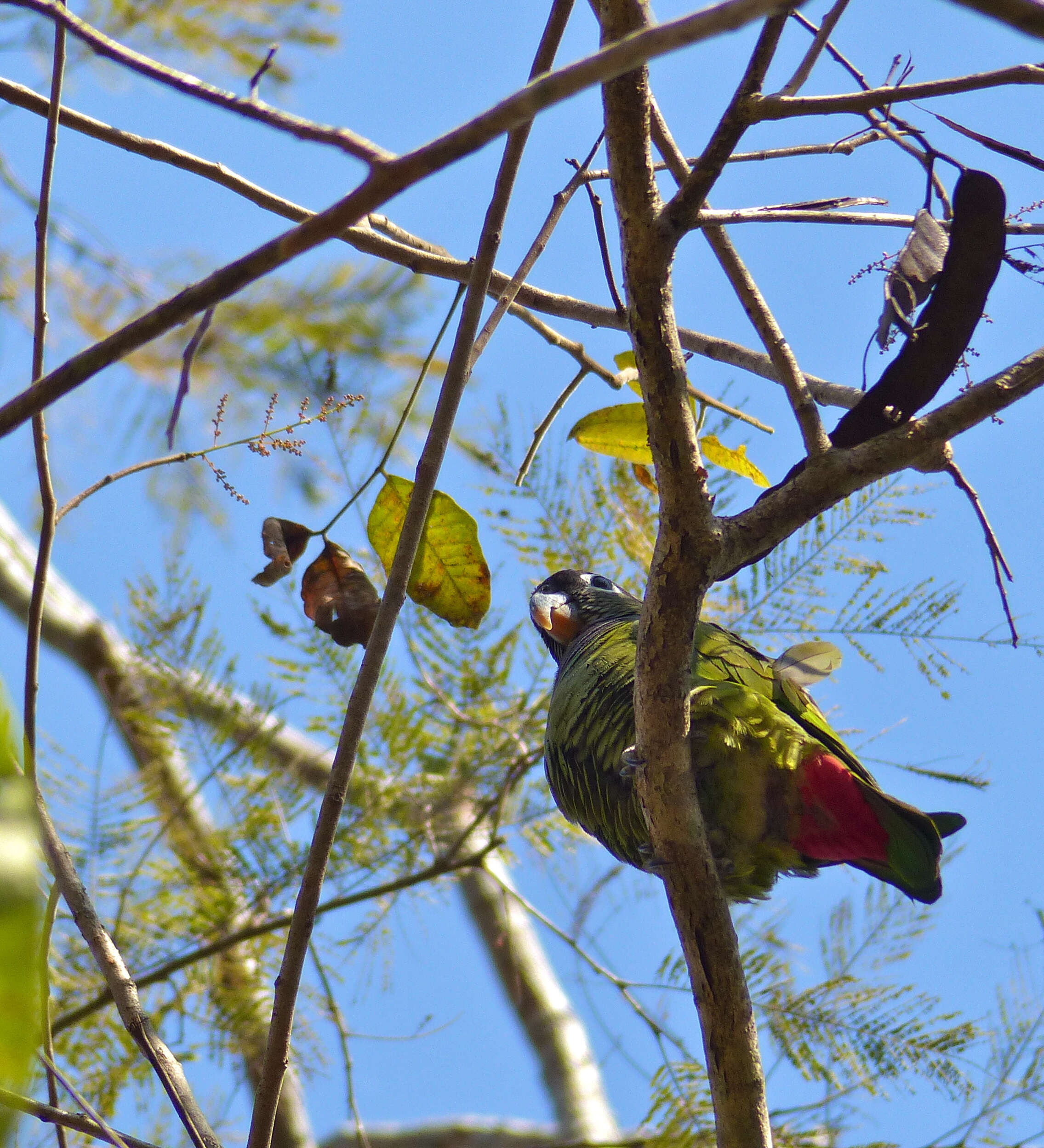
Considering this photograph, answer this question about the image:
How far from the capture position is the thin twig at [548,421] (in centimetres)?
142

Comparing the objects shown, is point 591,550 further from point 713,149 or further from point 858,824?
point 713,149

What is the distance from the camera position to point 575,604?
8.04ft

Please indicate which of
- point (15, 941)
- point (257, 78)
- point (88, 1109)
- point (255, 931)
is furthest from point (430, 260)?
point (255, 931)

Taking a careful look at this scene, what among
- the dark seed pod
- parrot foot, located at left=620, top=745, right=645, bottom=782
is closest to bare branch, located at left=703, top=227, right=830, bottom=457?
the dark seed pod

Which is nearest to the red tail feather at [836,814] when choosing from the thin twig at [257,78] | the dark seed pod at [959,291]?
the dark seed pod at [959,291]

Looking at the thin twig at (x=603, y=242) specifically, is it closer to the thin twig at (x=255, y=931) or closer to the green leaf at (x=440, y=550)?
the green leaf at (x=440, y=550)

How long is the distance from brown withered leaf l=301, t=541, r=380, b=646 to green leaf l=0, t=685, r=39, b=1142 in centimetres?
100

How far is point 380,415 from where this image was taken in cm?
236

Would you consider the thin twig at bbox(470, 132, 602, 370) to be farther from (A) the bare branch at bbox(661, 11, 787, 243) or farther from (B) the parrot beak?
(B) the parrot beak

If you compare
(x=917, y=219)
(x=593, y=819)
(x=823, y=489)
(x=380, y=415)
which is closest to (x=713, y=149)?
(x=917, y=219)

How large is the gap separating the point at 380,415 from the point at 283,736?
1190mm

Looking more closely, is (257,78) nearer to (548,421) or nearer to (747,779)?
(548,421)

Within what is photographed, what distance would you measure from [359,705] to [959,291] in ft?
2.60

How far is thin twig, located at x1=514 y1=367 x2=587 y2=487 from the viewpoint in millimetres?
1415
